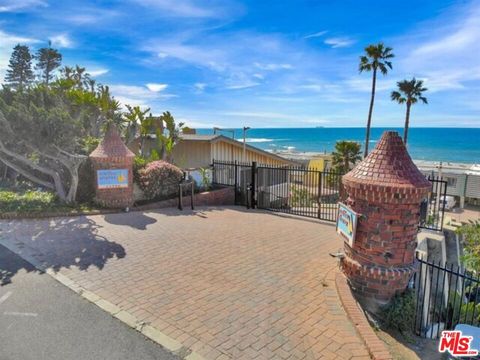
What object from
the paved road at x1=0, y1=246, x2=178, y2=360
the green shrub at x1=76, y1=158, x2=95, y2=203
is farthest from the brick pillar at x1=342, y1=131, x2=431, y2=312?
the green shrub at x1=76, y1=158, x2=95, y2=203

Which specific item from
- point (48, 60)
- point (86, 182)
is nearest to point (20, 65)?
point (48, 60)

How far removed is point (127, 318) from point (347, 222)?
383 centimetres

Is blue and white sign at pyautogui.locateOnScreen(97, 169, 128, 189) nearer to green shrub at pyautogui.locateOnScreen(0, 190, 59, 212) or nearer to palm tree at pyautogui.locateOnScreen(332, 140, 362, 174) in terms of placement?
green shrub at pyautogui.locateOnScreen(0, 190, 59, 212)

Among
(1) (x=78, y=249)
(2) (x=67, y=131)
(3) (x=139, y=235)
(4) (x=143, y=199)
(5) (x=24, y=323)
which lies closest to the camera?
(5) (x=24, y=323)

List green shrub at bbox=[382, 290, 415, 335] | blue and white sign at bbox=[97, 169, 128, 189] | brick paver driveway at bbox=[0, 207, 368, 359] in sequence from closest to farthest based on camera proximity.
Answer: brick paver driveway at bbox=[0, 207, 368, 359] → green shrub at bbox=[382, 290, 415, 335] → blue and white sign at bbox=[97, 169, 128, 189]

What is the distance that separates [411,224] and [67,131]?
974 cm

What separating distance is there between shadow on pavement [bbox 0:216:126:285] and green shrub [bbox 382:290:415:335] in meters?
5.01

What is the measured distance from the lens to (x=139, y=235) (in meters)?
8.11

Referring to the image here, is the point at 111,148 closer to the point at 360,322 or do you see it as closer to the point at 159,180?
the point at 159,180

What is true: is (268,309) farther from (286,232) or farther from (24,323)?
(286,232)

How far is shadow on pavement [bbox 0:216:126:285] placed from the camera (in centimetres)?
620

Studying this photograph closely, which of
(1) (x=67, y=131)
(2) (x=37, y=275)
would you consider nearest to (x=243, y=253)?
(2) (x=37, y=275)

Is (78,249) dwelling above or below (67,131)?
below

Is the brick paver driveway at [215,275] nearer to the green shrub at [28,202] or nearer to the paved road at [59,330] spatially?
the paved road at [59,330]
